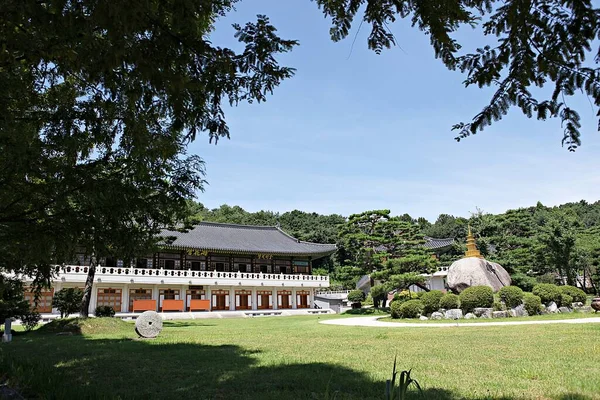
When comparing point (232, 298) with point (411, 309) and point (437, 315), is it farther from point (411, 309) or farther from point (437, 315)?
point (437, 315)

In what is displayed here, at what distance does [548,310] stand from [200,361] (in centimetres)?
1491

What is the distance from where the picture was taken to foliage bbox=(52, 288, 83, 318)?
73.8 ft

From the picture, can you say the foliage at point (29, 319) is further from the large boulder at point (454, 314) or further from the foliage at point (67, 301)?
the large boulder at point (454, 314)

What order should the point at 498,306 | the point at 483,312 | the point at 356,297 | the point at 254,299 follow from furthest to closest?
1. the point at 254,299
2. the point at 356,297
3. the point at 498,306
4. the point at 483,312

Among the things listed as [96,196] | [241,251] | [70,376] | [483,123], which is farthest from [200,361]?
[241,251]

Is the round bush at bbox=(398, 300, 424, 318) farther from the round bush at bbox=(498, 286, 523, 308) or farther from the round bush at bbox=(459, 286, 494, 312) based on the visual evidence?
the round bush at bbox=(498, 286, 523, 308)

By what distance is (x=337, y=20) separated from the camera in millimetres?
3113

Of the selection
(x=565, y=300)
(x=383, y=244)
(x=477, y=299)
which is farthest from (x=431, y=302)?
(x=383, y=244)

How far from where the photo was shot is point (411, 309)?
56.4 feet

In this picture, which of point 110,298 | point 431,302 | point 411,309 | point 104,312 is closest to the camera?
point 431,302

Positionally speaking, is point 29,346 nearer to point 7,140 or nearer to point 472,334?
point 7,140

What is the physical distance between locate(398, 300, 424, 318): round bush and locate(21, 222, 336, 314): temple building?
1489cm

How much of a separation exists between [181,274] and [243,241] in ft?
22.8

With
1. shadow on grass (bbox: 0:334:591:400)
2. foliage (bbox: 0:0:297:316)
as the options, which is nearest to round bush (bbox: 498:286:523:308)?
shadow on grass (bbox: 0:334:591:400)
